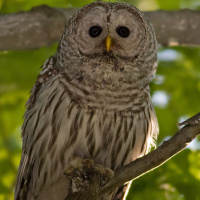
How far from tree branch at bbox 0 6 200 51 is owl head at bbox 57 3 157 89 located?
17cm

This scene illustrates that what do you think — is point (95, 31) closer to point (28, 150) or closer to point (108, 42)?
point (108, 42)

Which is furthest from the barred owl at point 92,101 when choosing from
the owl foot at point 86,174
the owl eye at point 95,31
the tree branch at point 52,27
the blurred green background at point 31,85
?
the blurred green background at point 31,85

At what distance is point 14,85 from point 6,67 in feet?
0.66

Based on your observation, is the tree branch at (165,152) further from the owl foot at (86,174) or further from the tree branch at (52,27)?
the tree branch at (52,27)

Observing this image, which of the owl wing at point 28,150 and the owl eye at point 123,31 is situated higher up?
the owl eye at point 123,31

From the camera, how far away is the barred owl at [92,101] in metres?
3.94

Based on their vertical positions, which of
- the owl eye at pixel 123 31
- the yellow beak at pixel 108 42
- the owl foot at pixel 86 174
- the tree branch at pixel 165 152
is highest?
the owl eye at pixel 123 31

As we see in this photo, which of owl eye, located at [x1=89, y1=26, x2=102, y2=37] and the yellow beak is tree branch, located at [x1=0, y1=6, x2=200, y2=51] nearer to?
owl eye, located at [x1=89, y1=26, x2=102, y2=37]

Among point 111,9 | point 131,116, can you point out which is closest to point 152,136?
point 131,116

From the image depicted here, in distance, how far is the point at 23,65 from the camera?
5.09 meters

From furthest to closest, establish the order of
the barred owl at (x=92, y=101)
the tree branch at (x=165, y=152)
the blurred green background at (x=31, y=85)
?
the blurred green background at (x=31, y=85), the barred owl at (x=92, y=101), the tree branch at (x=165, y=152)

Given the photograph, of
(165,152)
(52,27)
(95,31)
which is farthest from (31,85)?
(165,152)

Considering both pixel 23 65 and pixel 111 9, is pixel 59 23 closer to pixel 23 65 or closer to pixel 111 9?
pixel 111 9

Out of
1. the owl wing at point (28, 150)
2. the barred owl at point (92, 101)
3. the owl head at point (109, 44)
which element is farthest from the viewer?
the owl wing at point (28, 150)
